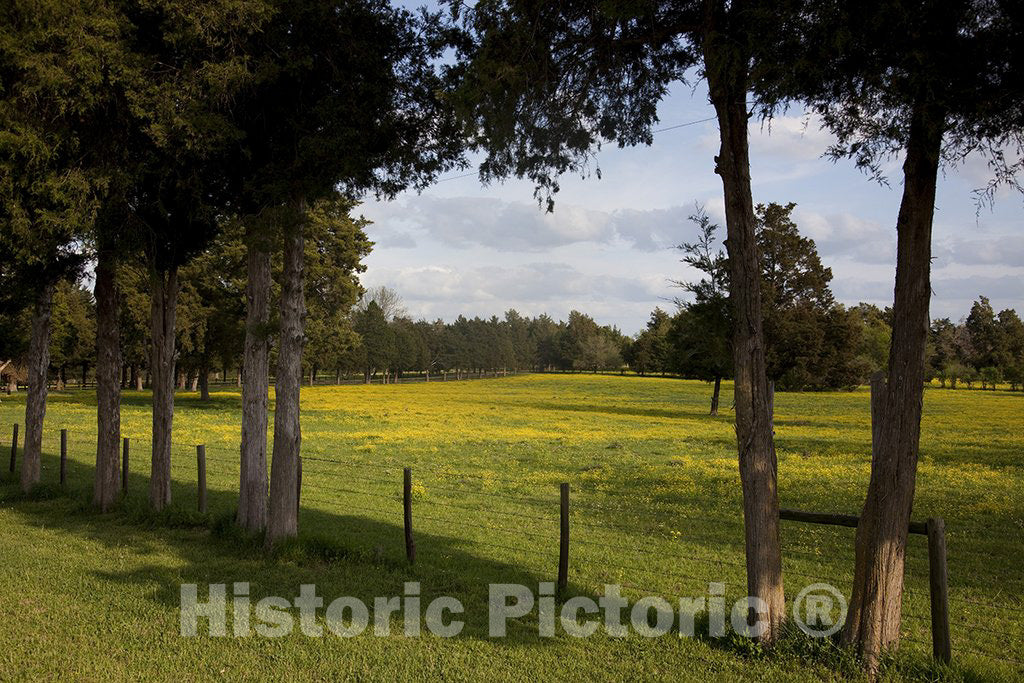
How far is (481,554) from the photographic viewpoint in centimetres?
1090

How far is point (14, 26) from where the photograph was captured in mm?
10195

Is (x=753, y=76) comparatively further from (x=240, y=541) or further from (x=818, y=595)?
(x=240, y=541)

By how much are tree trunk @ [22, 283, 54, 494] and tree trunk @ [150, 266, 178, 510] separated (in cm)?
405

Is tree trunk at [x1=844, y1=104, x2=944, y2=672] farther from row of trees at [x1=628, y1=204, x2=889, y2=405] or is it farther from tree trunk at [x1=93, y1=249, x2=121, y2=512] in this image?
row of trees at [x1=628, y1=204, x2=889, y2=405]

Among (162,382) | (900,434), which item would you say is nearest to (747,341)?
(900,434)

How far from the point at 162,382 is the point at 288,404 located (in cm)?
367

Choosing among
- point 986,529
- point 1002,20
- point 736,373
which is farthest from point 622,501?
point 1002,20

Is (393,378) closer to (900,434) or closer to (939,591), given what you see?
(900,434)

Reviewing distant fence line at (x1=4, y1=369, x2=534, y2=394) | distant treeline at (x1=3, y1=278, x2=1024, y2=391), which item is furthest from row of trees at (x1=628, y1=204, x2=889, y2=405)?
distant fence line at (x1=4, y1=369, x2=534, y2=394)

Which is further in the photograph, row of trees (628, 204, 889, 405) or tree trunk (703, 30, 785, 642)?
row of trees (628, 204, 889, 405)

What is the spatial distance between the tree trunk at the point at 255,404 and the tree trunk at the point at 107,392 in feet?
12.1

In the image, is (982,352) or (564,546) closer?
(564,546)

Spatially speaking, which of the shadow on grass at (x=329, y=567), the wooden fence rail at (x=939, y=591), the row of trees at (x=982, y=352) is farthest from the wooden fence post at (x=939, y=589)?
the row of trees at (x=982, y=352)

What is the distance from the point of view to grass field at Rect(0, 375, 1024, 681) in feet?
21.4
